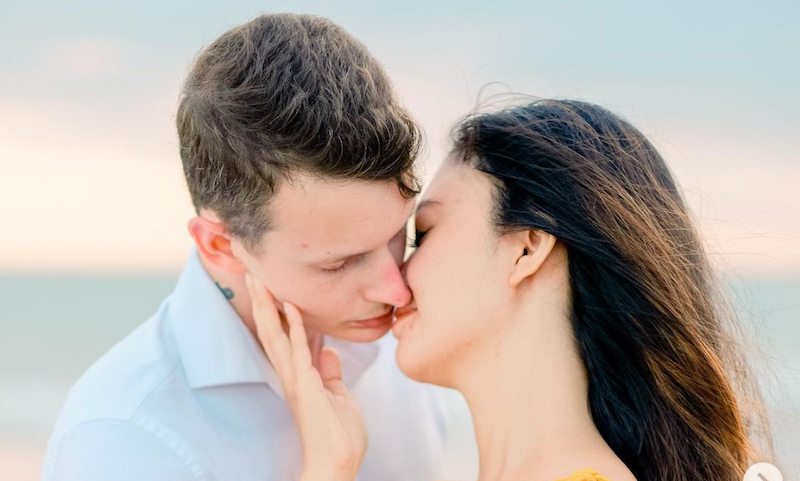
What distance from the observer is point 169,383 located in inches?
94.7

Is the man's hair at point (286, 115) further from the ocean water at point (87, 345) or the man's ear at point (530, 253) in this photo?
the ocean water at point (87, 345)

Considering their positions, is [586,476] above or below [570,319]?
below

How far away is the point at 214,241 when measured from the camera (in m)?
2.57

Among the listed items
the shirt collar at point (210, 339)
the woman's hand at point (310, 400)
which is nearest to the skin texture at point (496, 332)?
the woman's hand at point (310, 400)

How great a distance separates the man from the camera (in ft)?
7.55

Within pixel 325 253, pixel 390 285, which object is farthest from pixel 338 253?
pixel 390 285

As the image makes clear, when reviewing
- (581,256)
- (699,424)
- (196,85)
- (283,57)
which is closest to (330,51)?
(283,57)

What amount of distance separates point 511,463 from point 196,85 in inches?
50.9

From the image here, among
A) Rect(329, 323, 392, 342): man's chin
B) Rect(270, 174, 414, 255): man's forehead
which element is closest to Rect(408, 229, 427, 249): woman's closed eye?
Rect(270, 174, 414, 255): man's forehead

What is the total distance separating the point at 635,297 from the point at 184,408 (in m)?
1.19

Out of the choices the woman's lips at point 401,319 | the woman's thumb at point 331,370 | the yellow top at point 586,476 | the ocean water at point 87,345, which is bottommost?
the ocean water at point 87,345

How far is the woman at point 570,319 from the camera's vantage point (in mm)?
2203

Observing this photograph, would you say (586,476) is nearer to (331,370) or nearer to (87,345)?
(331,370)

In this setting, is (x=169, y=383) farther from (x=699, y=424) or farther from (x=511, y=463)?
(x=699, y=424)
